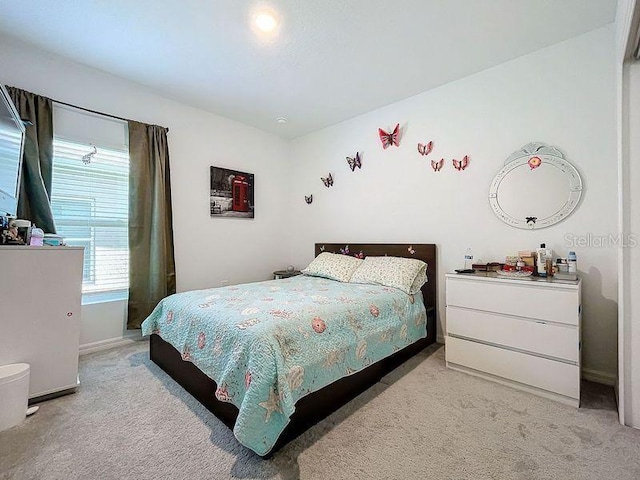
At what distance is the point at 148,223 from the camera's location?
9.45 feet

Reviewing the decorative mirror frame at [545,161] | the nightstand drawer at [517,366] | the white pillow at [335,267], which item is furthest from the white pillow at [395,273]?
the decorative mirror frame at [545,161]

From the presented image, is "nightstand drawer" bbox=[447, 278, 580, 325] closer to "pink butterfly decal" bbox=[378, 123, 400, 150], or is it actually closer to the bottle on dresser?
the bottle on dresser

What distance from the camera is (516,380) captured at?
6.33 feet

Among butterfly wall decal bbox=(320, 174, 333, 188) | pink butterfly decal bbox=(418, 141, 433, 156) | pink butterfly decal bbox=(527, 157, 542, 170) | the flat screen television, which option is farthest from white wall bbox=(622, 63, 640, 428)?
the flat screen television

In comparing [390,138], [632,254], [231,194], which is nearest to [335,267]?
[390,138]

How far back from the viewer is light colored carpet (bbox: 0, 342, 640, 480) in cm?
125

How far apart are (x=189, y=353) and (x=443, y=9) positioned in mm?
2807

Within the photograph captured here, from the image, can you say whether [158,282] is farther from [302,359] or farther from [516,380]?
[516,380]

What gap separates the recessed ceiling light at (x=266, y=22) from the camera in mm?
1923

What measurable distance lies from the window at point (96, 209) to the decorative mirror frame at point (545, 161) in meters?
3.53

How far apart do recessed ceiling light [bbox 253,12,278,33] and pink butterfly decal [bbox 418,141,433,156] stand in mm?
1764

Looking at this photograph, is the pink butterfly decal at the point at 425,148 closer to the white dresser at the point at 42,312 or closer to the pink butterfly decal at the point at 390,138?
the pink butterfly decal at the point at 390,138

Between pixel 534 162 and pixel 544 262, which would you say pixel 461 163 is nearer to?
pixel 534 162

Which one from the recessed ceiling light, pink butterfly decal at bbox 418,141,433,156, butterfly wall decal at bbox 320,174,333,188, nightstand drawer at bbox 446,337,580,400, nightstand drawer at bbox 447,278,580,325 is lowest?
nightstand drawer at bbox 446,337,580,400
